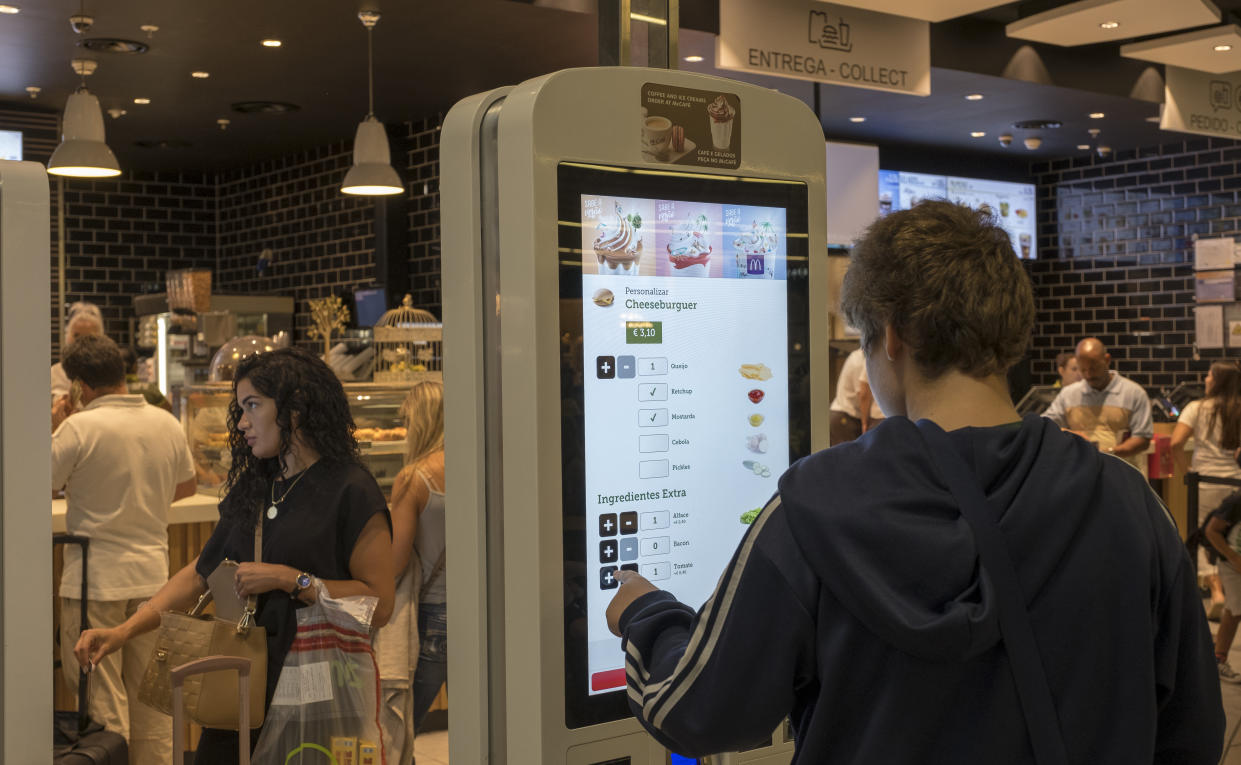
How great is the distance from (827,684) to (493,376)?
0.61 metres

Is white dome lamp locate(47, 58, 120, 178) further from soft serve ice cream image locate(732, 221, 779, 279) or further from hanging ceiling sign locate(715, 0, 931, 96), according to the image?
soft serve ice cream image locate(732, 221, 779, 279)

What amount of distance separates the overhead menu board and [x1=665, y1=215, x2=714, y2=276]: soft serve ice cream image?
8.72 metres

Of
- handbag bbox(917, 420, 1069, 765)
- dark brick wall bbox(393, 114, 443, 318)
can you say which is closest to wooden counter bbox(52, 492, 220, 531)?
handbag bbox(917, 420, 1069, 765)

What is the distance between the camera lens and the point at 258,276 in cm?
1102

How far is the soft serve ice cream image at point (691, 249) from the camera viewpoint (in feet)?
5.29

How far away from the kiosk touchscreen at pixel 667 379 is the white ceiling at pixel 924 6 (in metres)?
4.05

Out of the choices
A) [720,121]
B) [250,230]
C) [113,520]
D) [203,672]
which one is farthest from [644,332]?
[250,230]

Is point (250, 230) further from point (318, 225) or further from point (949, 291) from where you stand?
point (949, 291)

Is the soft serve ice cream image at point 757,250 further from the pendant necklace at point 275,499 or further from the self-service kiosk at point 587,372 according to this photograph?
the pendant necklace at point 275,499

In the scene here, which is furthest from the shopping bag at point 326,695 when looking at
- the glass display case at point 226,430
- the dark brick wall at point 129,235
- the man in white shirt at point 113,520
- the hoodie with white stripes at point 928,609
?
the dark brick wall at point 129,235

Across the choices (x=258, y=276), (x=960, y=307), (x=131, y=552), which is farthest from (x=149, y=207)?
(x=960, y=307)

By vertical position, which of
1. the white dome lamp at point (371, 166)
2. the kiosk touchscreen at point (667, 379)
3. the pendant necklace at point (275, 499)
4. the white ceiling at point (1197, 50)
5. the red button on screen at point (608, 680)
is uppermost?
the white ceiling at point (1197, 50)

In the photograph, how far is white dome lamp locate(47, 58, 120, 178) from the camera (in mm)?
5914

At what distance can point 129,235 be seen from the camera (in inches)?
432
